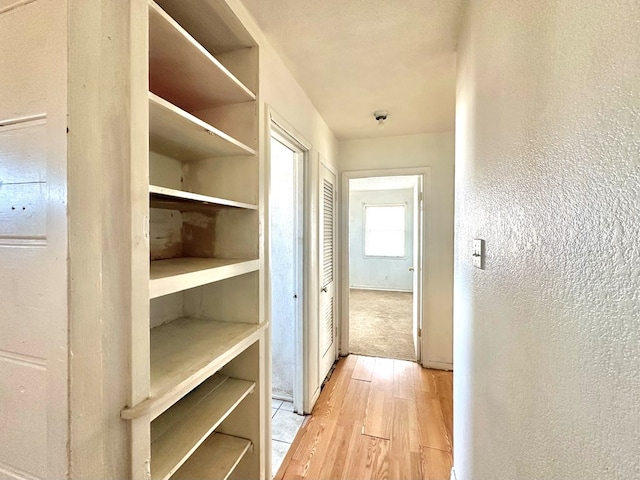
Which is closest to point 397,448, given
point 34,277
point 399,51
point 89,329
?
point 89,329

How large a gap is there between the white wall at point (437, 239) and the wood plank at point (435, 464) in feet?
3.87

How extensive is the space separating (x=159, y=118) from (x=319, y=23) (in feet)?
3.10

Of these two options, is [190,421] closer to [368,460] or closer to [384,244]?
[368,460]

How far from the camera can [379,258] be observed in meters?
6.78

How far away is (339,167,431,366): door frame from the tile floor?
109 cm

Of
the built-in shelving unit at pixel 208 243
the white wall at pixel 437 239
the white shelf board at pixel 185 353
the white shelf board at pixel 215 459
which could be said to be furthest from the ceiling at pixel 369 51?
the white shelf board at pixel 215 459

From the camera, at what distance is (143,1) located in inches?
29.3

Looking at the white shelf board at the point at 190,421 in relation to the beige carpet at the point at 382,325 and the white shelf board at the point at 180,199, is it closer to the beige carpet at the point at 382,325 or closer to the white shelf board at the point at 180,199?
the white shelf board at the point at 180,199

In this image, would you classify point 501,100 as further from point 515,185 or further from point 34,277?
point 34,277

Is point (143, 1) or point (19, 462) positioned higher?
point (143, 1)

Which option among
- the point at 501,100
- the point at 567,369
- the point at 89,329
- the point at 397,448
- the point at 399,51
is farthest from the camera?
the point at 397,448

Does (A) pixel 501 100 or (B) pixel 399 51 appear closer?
(A) pixel 501 100

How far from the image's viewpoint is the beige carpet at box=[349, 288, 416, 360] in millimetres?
3307

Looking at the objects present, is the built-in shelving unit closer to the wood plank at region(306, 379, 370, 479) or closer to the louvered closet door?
the wood plank at region(306, 379, 370, 479)
